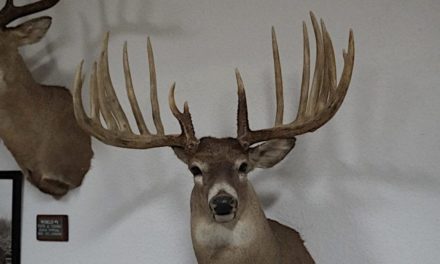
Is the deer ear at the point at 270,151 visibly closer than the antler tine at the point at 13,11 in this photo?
Yes

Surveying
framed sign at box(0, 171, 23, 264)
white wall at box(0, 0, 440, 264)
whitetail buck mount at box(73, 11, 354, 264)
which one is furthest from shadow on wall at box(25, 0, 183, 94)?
whitetail buck mount at box(73, 11, 354, 264)

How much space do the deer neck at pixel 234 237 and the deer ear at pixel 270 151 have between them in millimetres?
102

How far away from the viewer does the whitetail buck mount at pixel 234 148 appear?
4.75 feet

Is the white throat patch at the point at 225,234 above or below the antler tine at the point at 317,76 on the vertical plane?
below

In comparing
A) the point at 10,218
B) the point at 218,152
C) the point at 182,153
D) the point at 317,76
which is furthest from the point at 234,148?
the point at 10,218

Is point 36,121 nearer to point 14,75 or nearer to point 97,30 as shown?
point 14,75

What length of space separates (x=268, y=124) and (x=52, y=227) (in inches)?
36.7

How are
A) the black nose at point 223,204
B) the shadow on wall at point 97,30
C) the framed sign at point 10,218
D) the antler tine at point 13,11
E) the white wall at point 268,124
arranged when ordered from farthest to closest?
the framed sign at point 10,218 → the shadow on wall at point 97,30 → the antler tine at point 13,11 → the white wall at point 268,124 → the black nose at point 223,204

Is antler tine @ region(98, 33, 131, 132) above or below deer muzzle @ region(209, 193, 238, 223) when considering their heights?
above

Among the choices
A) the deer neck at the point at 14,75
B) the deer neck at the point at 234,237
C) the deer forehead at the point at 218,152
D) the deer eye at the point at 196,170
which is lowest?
the deer neck at the point at 234,237

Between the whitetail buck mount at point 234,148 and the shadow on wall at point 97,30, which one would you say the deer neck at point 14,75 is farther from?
the whitetail buck mount at point 234,148

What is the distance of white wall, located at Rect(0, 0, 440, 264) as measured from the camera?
1.71 m

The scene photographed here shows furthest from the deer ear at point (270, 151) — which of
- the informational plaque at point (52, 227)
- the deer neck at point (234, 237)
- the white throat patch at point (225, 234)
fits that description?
the informational plaque at point (52, 227)

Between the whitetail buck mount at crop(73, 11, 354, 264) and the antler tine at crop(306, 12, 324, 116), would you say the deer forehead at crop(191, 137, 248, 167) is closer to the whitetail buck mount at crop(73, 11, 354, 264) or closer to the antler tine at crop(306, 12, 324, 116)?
the whitetail buck mount at crop(73, 11, 354, 264)
